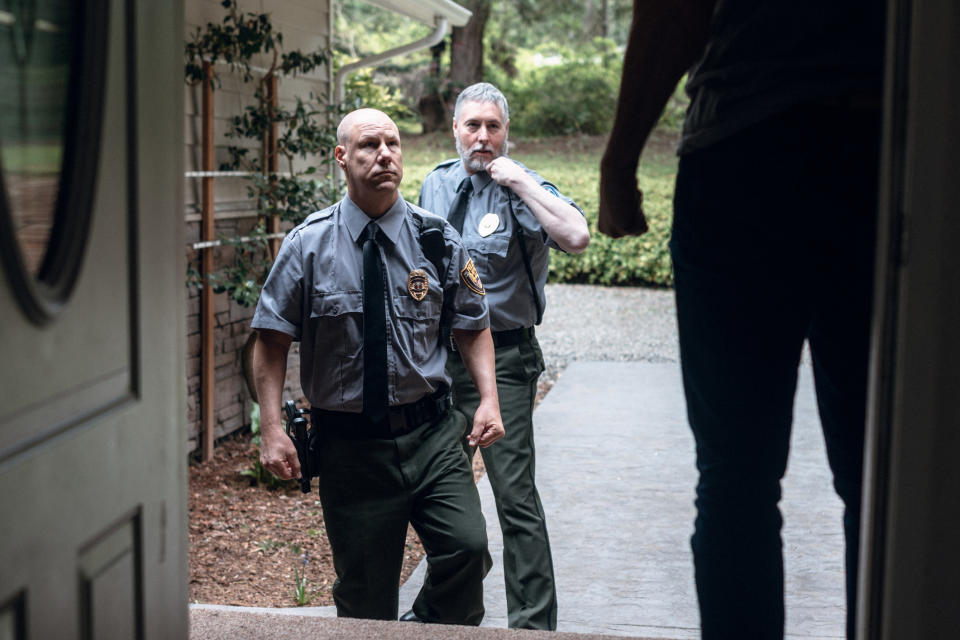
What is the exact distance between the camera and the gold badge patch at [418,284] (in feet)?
11.4

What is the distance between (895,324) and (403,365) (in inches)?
79.7

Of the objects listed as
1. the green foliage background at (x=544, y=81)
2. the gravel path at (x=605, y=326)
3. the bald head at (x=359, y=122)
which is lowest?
the gravel path at (x=605, y=326)

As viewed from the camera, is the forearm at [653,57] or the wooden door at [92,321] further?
the forearm at [653,57]

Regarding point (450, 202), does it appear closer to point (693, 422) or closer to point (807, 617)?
point (807, 617)

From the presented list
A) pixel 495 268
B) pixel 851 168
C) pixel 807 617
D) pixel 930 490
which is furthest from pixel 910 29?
pixel 807 617

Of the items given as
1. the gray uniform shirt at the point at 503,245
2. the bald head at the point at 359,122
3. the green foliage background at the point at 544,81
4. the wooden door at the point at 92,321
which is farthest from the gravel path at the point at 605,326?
the wooden door at the point at 92,321

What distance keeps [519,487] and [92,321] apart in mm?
2749

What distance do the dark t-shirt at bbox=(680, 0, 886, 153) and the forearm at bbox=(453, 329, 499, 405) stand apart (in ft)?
6.43

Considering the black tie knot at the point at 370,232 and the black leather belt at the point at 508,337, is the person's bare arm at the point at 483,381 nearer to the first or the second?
the black tie knot at the point at 370,232

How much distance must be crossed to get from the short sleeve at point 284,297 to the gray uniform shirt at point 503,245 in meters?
1.06

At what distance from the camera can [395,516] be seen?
3406mm

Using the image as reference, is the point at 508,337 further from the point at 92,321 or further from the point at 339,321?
the point at 92,321

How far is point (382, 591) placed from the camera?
3426 millimetres

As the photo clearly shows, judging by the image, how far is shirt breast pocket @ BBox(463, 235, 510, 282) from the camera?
4.34 metres
